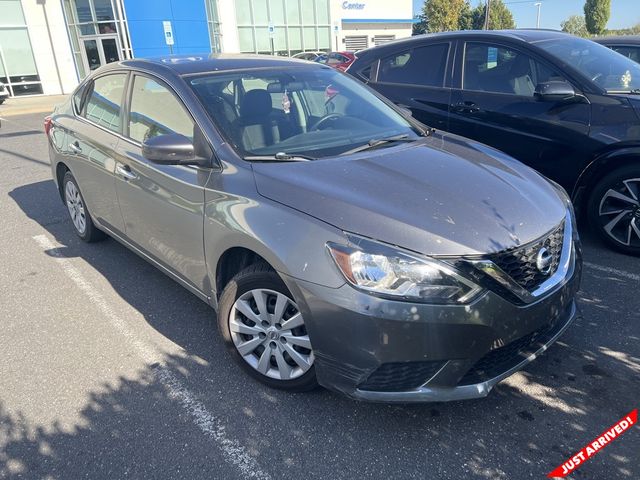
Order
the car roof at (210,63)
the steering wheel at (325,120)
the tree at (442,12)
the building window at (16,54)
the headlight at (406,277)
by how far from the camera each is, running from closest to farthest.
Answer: the headlight at (406,277)
the steering wheel at (325,120)
the car roof at (210,63)
the building window at (16,54)
the tree at (442,12)

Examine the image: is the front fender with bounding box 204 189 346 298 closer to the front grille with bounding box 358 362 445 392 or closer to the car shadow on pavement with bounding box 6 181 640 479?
the front grille with bounding box 358 362 445 392

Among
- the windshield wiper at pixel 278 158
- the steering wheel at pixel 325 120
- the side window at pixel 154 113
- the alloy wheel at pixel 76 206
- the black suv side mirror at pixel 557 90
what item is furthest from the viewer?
the alloy wheel at pixel 76 206

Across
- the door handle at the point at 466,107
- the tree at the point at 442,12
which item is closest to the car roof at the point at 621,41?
the door handle at the point at 466,107

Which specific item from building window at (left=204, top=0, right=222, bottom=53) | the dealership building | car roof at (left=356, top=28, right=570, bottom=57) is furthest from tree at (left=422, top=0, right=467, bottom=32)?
car roof at (left=356, top=28, right=570, bottom=57)

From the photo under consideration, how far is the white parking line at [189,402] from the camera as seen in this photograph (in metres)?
2.38

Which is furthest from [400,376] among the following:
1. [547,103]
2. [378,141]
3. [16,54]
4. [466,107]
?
[16,54]

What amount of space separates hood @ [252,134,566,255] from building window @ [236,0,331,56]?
2784 cm

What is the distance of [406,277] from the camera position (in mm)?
2215

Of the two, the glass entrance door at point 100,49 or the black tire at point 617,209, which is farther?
the glass entrance door at point 100,49

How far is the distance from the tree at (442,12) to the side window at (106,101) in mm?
43659

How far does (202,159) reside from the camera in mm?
2926

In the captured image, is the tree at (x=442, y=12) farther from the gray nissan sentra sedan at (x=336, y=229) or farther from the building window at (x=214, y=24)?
the gray nissan sentra sedan at (x=336, y=229)

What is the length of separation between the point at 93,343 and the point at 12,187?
5.18m

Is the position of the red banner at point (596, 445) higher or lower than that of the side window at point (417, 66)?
lower
